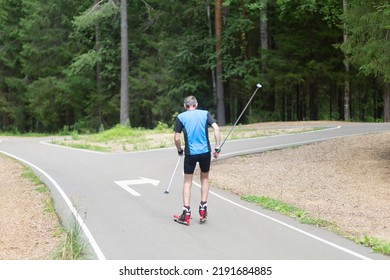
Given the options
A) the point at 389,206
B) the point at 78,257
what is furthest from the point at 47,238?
the point at 389,206

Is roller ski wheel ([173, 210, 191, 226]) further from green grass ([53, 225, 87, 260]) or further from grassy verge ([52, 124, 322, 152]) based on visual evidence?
grassy verge ([52, 124, 322, 152])

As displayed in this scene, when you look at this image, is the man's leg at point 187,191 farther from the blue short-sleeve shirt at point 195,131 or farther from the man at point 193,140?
the blue short-sleeve shirt at point 195,131

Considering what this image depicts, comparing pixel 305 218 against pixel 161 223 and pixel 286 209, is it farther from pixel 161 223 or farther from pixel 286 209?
pixel 161 223

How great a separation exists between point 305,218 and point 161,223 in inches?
102

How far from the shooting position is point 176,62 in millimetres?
35375

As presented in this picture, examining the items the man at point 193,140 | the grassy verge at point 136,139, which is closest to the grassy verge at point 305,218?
the man at point 193,140

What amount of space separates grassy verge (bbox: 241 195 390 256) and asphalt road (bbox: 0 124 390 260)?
179 millimetres

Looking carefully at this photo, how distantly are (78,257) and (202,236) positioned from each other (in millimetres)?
2040

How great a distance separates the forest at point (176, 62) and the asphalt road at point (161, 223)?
16914mm

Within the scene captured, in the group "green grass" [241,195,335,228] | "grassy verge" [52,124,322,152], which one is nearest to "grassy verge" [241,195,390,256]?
"green grass" [241,195,335,228]

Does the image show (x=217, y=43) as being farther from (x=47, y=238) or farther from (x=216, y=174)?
(x=47, y=238)

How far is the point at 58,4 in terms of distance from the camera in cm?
4119

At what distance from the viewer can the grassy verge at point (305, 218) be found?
7.26 m

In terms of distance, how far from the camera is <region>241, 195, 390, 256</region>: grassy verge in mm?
7262
